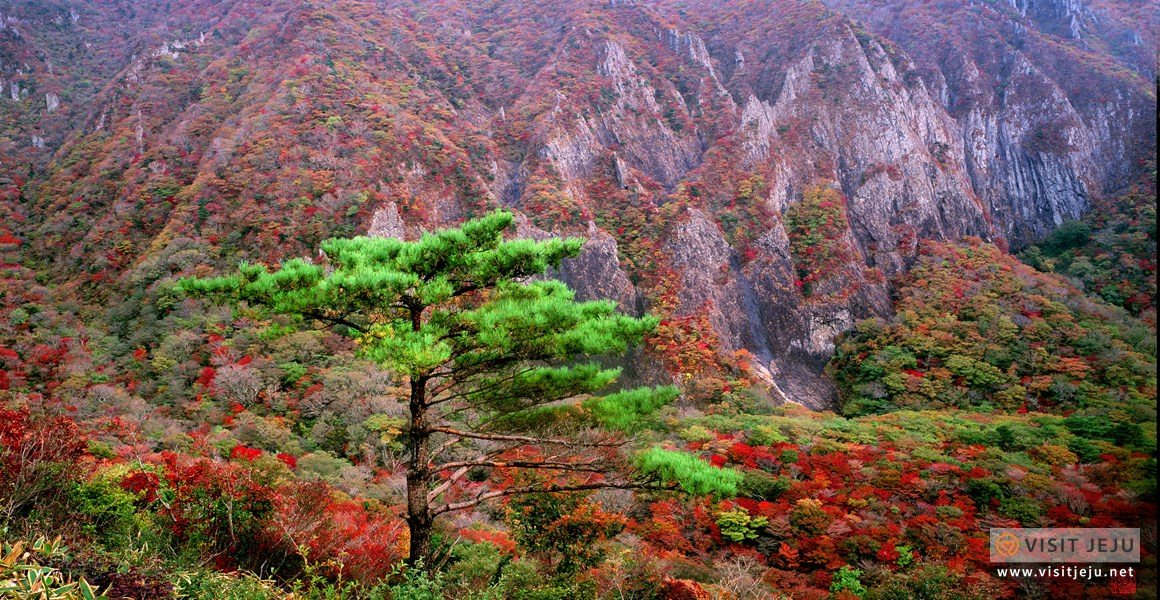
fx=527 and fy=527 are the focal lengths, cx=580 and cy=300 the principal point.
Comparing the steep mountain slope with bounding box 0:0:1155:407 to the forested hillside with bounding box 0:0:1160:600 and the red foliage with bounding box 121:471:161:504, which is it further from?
the red foliage with bounding box 121:471:161:504

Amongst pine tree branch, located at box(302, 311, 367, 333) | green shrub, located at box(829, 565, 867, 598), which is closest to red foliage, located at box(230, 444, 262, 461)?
pine tree branch, located at box(302, 311, 367, 333)

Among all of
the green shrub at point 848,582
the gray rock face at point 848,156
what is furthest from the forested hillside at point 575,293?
the gray rock face at point 848,156

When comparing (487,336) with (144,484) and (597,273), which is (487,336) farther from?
(597,273)

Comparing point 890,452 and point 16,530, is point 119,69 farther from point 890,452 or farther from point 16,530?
point 890,452

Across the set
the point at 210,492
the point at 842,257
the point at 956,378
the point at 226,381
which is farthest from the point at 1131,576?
the point at 842,257

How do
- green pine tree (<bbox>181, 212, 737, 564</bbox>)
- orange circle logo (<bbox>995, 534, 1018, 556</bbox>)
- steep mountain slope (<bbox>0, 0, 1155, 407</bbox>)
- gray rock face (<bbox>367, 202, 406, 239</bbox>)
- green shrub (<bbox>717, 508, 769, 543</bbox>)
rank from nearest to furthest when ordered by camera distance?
green pine tree (<bbox>181, 212, 737, 564</bbox>)
orange circle logo (<bbox>995, 534, 1018, 556</bbox>)
green shrub (<bbox>717, 508, 769, 543</bbox>)
gray rock face (<bbox>367, 202, 406, 239</bbox>)
steep mountain slope (<bbox>0, 0, 1155, 407</bbox>)

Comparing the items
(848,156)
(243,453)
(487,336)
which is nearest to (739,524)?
(487,336)

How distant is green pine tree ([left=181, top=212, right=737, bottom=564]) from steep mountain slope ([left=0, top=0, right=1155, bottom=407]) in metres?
21.9

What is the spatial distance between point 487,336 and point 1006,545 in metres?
11.9

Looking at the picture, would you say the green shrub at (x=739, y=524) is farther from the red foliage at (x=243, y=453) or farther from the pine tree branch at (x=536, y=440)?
the red foliage at (x=243, y=453)

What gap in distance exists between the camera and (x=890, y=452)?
1567cm

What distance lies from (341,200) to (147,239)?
9.20 metres

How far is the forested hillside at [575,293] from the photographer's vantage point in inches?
213

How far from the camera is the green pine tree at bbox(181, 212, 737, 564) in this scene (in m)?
4.43
